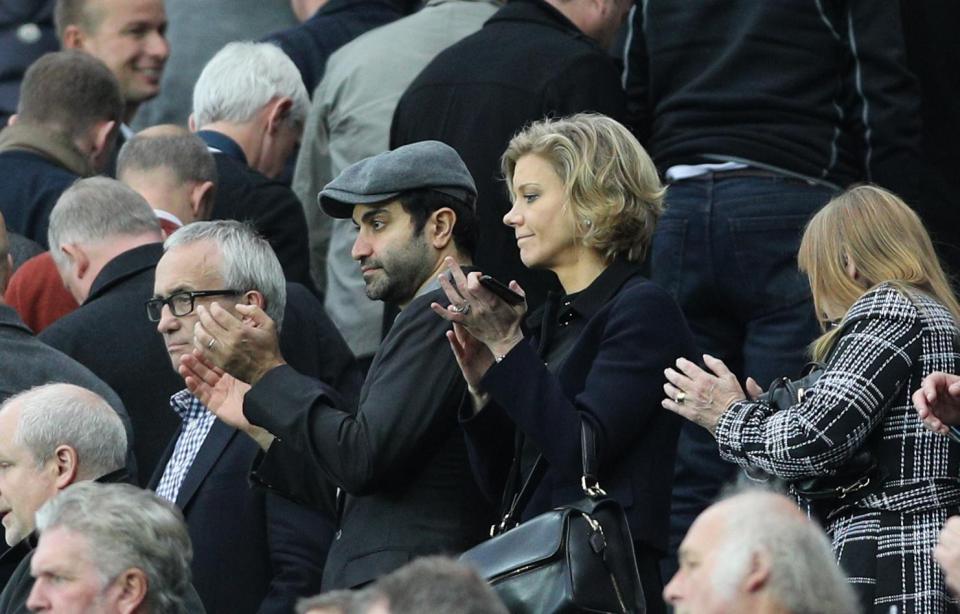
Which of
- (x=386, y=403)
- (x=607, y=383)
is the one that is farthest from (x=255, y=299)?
(x=607, y=383)

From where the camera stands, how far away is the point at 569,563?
17.7 ft

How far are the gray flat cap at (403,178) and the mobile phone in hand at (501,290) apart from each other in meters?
0.71

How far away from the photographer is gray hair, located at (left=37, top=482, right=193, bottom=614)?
18.3 ft

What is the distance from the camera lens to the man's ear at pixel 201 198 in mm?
8102

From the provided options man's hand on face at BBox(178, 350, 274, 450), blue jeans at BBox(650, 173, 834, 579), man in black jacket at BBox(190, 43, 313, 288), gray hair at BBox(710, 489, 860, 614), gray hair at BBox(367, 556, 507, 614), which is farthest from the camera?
man in black jacket at BBox(190, 43, 313, 288)

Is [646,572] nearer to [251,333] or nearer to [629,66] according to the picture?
[251,333]

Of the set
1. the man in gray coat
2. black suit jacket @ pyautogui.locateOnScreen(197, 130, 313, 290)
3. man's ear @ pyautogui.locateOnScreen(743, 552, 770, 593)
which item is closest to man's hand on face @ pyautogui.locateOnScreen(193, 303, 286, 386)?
man's ear @ pyautogui.locateOnScreen(743, 552, 770, 593)

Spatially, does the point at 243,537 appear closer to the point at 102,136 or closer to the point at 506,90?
the point at 506,90

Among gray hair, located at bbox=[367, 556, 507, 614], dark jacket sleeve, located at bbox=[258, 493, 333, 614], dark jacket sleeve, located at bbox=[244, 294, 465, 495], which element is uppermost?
gray hair, located at bbox=[367, 556, 507, 614]

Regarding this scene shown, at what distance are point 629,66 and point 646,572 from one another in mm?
2752

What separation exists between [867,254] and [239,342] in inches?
66.5

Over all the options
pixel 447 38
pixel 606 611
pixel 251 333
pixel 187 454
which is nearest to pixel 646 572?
pixel 606 611

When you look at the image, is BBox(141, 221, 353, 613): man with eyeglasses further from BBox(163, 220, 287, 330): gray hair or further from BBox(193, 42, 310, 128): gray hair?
BBox(193, 42, 310, 128): gray hair

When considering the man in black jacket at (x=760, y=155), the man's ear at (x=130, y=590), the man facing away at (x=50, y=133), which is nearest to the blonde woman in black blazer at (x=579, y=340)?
the man's ear at (x=130, y=590)
